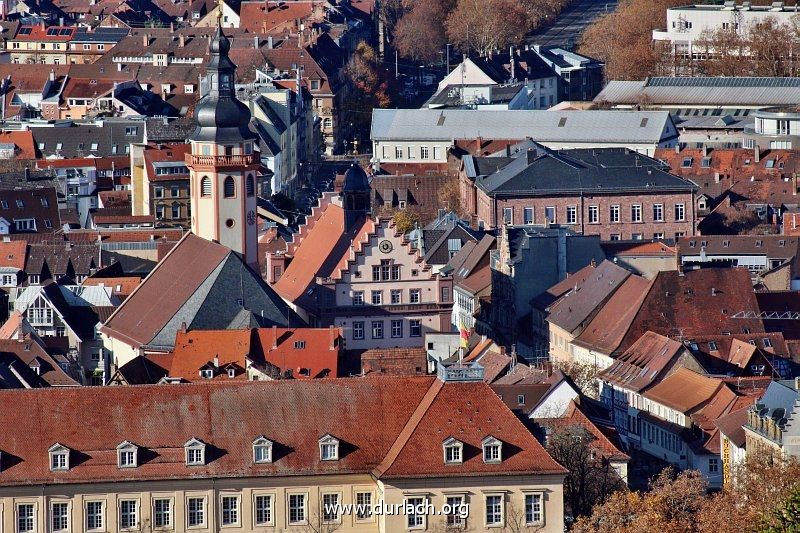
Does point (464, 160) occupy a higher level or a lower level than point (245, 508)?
higher

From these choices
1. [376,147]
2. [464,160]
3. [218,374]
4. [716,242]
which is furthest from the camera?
[376,147]

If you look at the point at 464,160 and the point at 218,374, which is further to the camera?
the point at 464,160

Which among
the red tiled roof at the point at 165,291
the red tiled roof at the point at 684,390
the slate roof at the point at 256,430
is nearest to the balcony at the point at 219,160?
the red tiled roof at the point at 165,291

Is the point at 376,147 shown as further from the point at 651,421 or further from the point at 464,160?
the point at 651,421

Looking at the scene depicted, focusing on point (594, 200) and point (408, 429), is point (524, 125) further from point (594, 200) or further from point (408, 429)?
point (408, 429)

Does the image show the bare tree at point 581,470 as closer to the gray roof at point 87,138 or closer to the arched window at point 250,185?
the arched window at point 250,185

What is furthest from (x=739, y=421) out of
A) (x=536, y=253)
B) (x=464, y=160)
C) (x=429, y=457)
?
(x=464, y=160)

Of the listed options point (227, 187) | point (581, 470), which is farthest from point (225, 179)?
point (581, 470)
